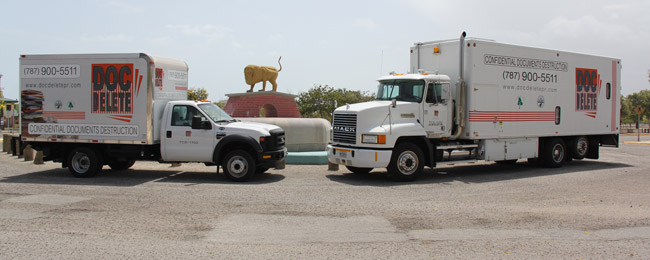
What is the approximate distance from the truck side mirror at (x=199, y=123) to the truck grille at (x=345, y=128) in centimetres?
310

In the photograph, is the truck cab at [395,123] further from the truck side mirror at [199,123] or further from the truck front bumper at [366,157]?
the truck side mirror at [199,123]

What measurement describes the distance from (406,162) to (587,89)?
7.58 meters

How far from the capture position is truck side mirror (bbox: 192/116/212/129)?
1179cm

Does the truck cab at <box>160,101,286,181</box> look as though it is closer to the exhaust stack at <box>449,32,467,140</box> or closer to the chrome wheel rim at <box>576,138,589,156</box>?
the exhaust stack at <box>449,32,467,140</box>

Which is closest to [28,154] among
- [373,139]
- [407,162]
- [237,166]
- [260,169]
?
[260,169]

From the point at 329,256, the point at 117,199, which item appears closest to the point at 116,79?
the point at 117,199

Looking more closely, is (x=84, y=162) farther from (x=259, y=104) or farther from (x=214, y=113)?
(x=259, y=104)

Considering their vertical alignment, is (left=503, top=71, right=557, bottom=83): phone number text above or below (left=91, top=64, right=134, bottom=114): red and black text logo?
above

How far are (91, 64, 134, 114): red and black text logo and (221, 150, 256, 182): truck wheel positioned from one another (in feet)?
8.76

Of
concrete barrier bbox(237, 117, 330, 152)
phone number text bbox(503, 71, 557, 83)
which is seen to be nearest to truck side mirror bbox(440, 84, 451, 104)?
phone number text bbox(503, 71, 557, 83)

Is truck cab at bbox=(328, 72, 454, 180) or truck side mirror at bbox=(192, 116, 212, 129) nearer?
truck cab at bbox=(328, 72, 454, 180)

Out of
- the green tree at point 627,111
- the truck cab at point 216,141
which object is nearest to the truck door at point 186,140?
the truck cab at point 216,141

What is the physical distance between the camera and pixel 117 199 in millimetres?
9461

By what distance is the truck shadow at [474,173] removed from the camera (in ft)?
40.0
